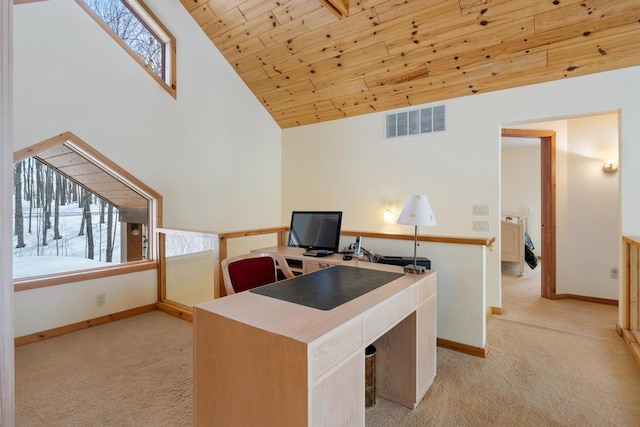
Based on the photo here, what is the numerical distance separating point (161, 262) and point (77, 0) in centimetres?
279

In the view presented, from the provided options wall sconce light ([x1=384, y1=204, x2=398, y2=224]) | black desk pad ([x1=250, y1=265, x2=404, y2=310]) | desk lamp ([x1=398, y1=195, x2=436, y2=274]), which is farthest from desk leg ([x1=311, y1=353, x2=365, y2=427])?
wall sconce light ([x1=384, y1=204, x2=398, y2=224])

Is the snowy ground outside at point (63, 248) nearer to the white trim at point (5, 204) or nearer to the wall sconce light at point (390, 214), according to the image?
the white trim at point (5, 204)

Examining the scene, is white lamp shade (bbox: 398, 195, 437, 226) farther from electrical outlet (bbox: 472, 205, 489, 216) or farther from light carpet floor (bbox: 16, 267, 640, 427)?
electrical outlet (bbox: 472, 205, 489, 216)

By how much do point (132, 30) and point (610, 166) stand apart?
587cm

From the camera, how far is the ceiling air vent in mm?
3711

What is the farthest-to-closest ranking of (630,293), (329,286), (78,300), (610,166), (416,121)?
(416,121) → (610,166) → (78,300) → (630,293) → (329,286)

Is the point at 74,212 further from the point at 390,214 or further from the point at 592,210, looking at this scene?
the point at 592,210

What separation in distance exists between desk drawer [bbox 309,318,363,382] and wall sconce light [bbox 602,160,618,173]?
4.20 metres

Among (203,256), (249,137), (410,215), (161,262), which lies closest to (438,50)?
(410,215)

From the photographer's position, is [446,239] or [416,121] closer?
[446,239]

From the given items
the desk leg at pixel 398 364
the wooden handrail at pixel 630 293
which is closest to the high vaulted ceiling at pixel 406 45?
the wooden handrail at pixel 630 293

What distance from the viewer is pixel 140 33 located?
3.69 metres

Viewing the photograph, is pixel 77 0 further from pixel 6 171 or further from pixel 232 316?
pixel 232 316

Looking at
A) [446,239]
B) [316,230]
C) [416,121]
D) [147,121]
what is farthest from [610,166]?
[147,121]
